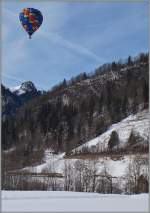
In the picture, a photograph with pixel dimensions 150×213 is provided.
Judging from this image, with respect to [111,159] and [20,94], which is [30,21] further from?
[20,94]

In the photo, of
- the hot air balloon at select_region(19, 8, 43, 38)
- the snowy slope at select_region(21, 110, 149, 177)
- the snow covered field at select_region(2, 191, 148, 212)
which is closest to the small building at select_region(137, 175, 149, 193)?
the snowy slope at select_region(21, 110, 149, 177)

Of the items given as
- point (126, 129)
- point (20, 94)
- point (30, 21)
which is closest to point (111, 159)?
point (126, 129)

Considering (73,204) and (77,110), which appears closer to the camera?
(73,204)

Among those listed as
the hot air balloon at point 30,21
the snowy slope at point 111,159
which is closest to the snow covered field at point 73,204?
the hot air balloon at point 30,21

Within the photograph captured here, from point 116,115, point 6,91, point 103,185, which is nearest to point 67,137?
point 116,115

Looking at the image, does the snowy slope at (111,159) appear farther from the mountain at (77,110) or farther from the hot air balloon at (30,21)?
the hot air balloon at (30,21)

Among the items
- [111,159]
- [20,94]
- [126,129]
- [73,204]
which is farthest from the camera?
[20,94]
